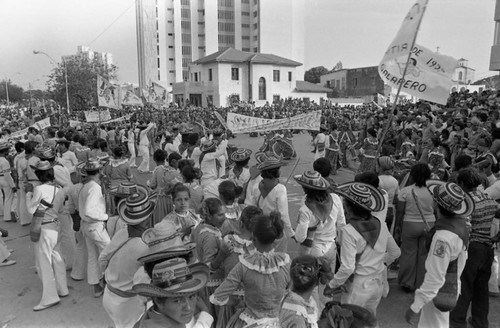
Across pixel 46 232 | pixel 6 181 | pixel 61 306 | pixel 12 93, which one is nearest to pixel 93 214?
pixel 46 232

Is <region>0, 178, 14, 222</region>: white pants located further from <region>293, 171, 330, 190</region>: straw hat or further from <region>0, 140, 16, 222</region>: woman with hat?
<region>293, 171, 330, 190</region>: straw hat

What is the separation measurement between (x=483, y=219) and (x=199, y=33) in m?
78.1

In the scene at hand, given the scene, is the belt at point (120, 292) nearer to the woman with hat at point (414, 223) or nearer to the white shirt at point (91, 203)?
the white shirt at point (91, 203)

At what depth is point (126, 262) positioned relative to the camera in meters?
3.12

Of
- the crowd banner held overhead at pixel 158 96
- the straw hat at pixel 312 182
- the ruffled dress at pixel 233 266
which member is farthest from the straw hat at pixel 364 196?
the crowd banner held overhead at pixel 158 96

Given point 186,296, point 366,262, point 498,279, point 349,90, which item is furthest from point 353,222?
point 349,90

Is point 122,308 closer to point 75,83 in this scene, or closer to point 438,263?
point 438,263

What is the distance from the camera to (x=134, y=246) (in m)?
3.14

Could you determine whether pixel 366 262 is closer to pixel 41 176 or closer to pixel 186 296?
pixel 186 296

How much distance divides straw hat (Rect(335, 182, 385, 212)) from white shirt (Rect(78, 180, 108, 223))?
3010 mm

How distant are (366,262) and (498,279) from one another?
2.92 m

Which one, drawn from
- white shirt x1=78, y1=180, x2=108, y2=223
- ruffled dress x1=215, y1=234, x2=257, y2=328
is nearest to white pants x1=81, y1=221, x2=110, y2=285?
white shirt x1=78, y1=180, x2=108, y2=223

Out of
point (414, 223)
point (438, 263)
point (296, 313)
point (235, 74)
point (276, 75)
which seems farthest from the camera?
point (276, 75)

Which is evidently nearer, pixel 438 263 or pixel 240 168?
pixel 438 263
